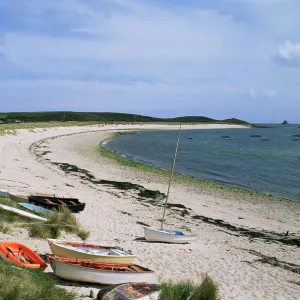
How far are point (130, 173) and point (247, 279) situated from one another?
21.0m

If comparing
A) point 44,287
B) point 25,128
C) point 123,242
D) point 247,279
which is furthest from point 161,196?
point 25,128

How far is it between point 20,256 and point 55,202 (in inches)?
301

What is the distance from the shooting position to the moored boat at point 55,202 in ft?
52.0

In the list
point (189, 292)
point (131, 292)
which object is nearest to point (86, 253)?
point (131, 292)

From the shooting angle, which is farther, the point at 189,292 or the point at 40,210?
the point at 40,210

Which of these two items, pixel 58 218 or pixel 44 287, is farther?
pixel 58 218

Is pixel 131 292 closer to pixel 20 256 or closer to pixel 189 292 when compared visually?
pixel 189 292

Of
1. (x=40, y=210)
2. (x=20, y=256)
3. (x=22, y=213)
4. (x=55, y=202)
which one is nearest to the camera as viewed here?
(x=20, y=256)

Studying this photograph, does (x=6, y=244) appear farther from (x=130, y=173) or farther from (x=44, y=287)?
(x=130, y=173)

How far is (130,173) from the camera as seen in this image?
31.5 m

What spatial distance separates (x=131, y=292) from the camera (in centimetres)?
725

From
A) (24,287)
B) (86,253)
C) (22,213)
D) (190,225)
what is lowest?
(190,225)

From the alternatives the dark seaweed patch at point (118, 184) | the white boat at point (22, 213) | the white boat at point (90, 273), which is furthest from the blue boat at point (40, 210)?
the dark seaweed patch at point (118, 184)

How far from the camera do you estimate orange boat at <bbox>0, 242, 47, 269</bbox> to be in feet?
27.9
